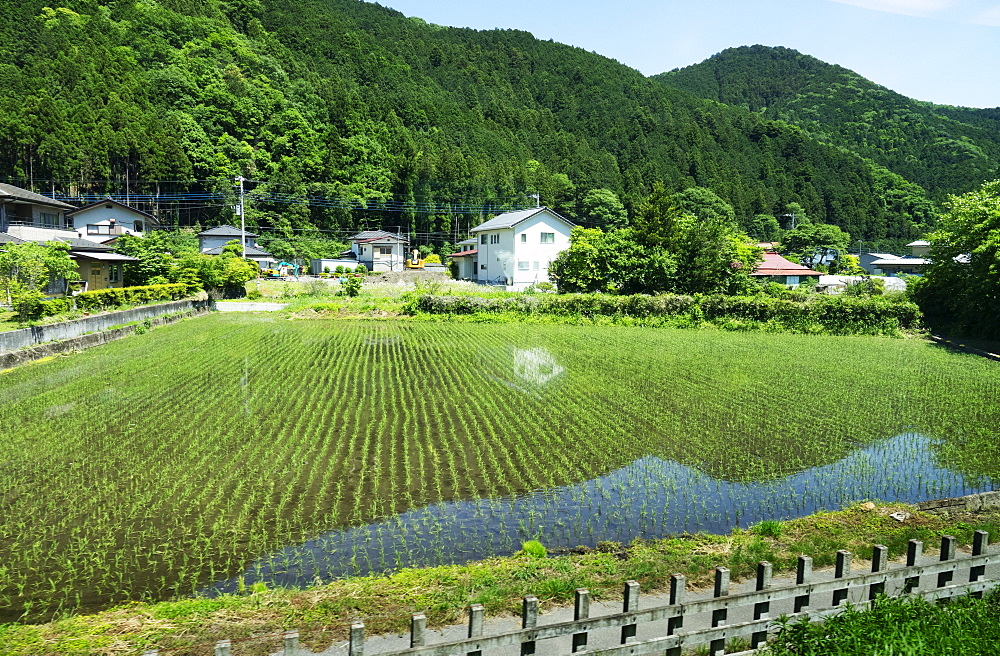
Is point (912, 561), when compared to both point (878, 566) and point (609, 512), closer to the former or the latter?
point (878, 566)

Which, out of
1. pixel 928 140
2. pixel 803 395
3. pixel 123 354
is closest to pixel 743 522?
pixel 803 395

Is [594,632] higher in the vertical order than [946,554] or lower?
lower

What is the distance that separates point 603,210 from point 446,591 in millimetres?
69017

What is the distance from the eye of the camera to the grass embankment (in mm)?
4066

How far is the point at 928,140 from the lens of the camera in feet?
307

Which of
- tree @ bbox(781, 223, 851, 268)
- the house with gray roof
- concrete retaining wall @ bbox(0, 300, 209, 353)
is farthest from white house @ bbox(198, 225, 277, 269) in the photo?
tree @ bbox(781, 223, 851, 268)

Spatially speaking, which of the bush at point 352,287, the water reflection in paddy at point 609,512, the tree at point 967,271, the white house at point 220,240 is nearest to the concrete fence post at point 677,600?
the water reflection in paddy at point 609,512

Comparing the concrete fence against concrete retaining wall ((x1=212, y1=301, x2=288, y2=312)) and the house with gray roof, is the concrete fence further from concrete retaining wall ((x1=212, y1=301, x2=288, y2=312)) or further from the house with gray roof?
the house with gray roof

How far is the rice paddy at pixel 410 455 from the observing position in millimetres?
5965

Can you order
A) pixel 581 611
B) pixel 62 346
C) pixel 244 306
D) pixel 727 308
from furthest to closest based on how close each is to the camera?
pixel 244 306 → pixel 727 308 → pixel 62 346 → pixel 581 611

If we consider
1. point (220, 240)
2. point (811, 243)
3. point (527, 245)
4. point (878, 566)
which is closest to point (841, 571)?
point (878, 566)

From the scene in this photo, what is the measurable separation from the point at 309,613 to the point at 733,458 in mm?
6890

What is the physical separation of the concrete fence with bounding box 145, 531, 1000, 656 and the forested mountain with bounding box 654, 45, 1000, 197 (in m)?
90.8

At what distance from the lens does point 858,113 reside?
103 meters
